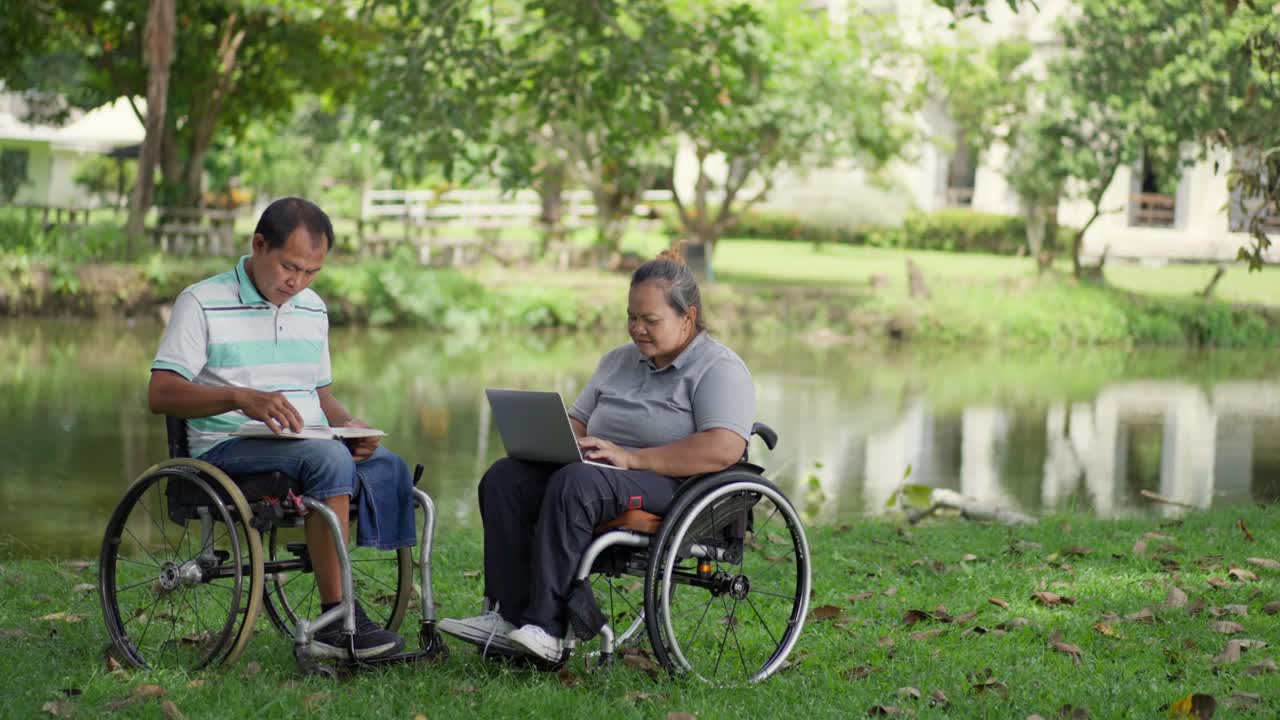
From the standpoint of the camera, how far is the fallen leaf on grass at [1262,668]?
3967 millimetres

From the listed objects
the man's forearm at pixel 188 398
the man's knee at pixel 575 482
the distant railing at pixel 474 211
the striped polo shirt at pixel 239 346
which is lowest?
the man's knee at pixel 575 482

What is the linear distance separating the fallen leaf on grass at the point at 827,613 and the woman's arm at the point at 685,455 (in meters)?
0.97

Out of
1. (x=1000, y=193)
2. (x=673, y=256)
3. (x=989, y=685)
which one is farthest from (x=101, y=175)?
(x=989, y=685)

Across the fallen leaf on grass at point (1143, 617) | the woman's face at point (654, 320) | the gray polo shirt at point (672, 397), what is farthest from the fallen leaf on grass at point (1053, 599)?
the woman's face at point (654, 320)

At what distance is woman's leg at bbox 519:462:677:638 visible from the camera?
152 inches

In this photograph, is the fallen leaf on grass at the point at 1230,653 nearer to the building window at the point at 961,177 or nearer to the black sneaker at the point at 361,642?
the black sneaker at the point at 361,642

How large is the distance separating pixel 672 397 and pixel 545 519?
55 cm

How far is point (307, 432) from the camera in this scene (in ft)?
12.8

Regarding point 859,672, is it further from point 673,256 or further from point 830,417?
point 830,417

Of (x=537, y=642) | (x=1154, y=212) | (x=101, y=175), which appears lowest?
(x=537, y=642)

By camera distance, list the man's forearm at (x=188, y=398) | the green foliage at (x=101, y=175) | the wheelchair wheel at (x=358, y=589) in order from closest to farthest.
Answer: the man's forearm at (x=188, y=398) → the wheelchair wheel at (x=358, y=589) → the green foliage at (x=101, y=175)

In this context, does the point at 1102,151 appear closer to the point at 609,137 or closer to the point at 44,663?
the point at 609,137

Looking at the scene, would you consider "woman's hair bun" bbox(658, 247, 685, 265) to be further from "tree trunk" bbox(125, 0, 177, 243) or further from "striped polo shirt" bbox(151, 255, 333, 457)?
"tree trunk" bbox(125, 0, 177, 243)

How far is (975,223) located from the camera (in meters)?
31.1
